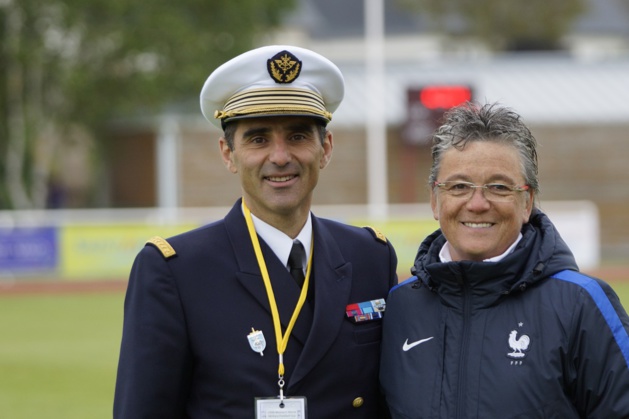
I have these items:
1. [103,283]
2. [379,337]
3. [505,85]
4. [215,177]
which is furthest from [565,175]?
[379,337]

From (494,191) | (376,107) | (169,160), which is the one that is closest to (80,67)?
(169,160)

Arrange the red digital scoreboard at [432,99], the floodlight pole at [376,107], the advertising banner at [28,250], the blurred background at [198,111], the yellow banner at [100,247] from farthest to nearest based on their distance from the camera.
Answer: the blurred background at [198,111], the floodlight pole at [376,107], the red digital scoreboard at [432,99], the yellow banner at [100,247], the advertising banner at [28,250]

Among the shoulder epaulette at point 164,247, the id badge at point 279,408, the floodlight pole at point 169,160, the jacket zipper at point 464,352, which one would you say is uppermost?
the floodlight pole at point 169,160

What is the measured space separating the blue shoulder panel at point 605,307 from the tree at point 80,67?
2327cm

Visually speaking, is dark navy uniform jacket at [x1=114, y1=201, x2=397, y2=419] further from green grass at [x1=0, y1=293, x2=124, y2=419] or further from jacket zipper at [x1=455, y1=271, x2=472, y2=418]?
green grass at [x1=0, y1=293, x2=124, y2=419]

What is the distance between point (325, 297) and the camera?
3.34 meters

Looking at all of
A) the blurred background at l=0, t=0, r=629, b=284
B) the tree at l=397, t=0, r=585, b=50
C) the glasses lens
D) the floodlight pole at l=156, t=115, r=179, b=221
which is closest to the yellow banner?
the blurred background at l=0, t=0, r=629, b=284

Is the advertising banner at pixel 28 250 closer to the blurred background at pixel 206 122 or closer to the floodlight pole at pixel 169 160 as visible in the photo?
the blurred background at pixel 206 122

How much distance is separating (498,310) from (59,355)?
9.07 metres

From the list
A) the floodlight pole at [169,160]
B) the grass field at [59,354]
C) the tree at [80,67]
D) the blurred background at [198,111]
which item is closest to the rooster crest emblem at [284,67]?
the grass field at [59,354]

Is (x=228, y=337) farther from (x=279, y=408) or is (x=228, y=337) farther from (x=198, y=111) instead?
(x=198, y=111)

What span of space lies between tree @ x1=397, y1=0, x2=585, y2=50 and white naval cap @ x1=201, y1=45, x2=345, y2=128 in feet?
133

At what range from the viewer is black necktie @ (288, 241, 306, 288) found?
3.38m

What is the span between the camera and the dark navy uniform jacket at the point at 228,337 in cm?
317
